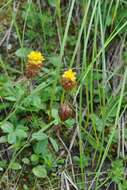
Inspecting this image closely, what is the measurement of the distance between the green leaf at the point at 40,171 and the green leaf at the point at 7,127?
0.53ft

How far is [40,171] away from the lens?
5.76 feet

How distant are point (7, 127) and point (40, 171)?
0.20 metres

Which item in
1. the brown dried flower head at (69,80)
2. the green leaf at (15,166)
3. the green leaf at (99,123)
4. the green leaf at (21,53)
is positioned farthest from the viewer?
the green leaf at (21,53)

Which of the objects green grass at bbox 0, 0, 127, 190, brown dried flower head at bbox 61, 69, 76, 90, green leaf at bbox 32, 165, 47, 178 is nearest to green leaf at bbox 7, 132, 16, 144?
green grass at bbox 0, 0, 127, 190

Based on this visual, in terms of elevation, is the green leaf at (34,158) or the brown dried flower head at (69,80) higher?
the brown dried flower head at (69,80)

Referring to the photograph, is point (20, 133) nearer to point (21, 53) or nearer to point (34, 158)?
point (34, 158)

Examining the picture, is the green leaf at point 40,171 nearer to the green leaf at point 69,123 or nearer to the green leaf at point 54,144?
the green leaf at point 54,144

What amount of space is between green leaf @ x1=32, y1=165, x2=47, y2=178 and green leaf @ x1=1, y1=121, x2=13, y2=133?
16cm

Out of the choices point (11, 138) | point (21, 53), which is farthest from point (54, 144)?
point (21, 53)

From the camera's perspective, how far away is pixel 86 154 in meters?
1.86

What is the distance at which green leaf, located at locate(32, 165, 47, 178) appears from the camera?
175cm

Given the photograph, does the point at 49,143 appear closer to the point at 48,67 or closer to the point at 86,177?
the point at 86,177

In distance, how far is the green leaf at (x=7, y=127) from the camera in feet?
5.75

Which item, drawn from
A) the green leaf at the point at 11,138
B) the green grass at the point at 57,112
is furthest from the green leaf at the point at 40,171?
the green leaf at the point at 11,138
